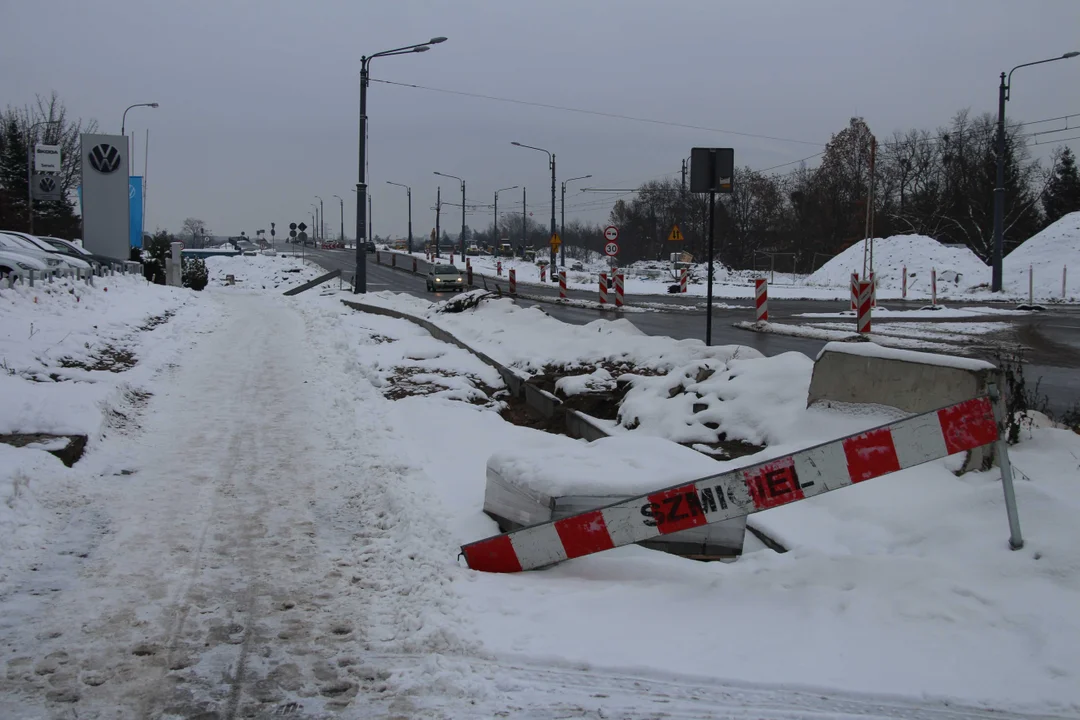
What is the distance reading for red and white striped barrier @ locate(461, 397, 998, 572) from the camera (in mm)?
4719

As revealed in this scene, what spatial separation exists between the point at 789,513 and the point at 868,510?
1.80 feet

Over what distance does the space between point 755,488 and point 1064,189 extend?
66372 mm

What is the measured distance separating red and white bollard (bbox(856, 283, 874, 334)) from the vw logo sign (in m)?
26.2

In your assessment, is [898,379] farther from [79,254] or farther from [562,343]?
[79,254]

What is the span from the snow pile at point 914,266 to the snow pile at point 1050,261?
1521 millimetres

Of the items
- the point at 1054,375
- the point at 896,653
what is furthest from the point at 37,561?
the point at 1054,375

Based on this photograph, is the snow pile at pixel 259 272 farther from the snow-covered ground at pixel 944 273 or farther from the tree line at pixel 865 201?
the tree line at pixel 865 201

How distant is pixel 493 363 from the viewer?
43.1 ft

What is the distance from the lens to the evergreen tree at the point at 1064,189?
5841cm

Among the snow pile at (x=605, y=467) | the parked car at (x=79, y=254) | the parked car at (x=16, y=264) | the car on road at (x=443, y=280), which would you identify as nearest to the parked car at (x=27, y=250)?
the parked car at (x=16, y=264)

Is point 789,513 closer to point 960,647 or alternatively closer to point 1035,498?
point 1035,498

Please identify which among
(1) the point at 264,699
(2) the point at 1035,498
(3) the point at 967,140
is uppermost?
(3) the point at 967,140

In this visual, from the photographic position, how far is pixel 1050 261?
3659cm

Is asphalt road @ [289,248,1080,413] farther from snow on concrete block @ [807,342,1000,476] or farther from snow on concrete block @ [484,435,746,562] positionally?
snow on concrete block @ [484,435,746,562]
